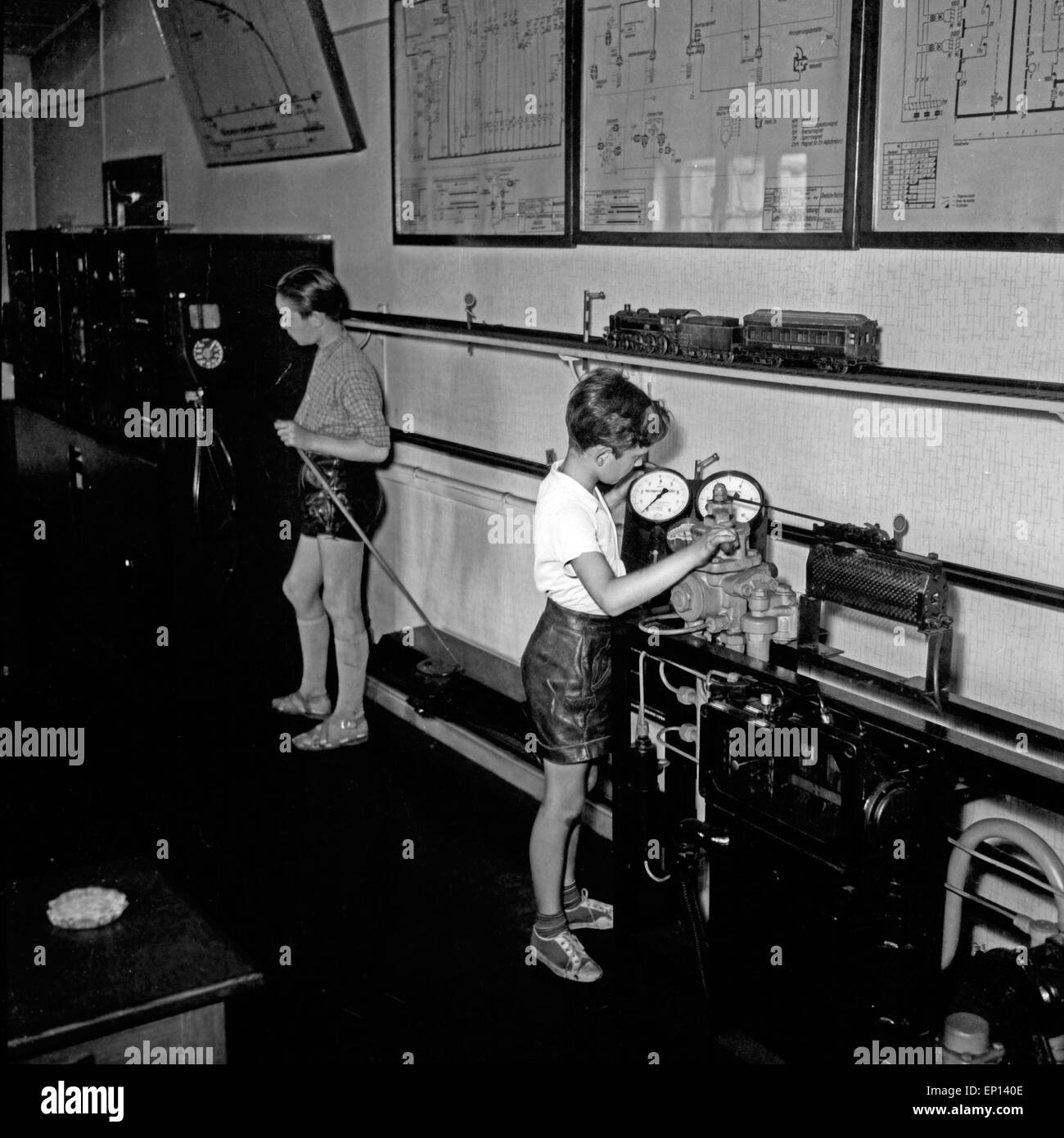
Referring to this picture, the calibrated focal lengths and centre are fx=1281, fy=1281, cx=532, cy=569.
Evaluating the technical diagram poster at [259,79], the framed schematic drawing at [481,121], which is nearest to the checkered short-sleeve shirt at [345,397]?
the framed schematic drawing at [481,121]

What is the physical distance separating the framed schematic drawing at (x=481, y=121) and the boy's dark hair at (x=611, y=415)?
1193 millimetres

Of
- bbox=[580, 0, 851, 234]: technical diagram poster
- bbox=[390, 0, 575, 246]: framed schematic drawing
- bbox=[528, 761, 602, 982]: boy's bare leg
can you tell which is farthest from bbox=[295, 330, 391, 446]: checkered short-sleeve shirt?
bbox=[528, 761, 602, 982]: boy's bare leg

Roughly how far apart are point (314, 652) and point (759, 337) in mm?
2753

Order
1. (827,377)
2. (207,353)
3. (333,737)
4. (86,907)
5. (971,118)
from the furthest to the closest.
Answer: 1. (207,353)
2. (333,737)
3. (827,377)
4. (971,118)
5. (86,907)

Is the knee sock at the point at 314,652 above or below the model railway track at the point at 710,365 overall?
below

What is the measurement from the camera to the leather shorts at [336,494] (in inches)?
193

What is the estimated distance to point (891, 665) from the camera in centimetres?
317

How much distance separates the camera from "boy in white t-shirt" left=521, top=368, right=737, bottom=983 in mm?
3043

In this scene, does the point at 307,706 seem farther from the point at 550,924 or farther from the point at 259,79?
the point at 259,79

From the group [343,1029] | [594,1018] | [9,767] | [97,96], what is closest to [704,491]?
[594,1018]

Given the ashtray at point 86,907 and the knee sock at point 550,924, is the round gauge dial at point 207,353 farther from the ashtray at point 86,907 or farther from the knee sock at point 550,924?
the ashtray at point 86,907

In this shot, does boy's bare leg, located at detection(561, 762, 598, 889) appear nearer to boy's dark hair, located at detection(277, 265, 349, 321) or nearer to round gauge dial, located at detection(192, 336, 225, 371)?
boy's dark hair, located at detection(277, 265, 349, 321)

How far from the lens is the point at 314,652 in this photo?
17.4ft

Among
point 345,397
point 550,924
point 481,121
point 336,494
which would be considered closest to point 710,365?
point 550,924
